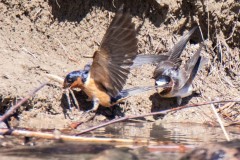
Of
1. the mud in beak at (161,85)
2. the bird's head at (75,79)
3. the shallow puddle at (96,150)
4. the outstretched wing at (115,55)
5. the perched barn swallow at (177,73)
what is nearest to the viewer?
the shallow puddle at (96,150)

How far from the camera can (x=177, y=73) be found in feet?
23.2

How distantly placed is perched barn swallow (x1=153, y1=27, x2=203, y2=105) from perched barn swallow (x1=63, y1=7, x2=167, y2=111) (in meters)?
0.44

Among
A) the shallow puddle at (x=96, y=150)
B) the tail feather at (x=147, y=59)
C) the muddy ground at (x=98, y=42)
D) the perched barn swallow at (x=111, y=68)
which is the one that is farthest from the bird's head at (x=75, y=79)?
the shallow puddle at (x=96, y=150)

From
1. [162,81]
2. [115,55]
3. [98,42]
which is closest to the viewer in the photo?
[115,55]

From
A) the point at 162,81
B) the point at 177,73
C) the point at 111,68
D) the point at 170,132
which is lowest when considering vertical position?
the point at 170,132

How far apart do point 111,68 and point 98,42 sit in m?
1.19

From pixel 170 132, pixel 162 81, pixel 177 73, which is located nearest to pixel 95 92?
pixel 170 132

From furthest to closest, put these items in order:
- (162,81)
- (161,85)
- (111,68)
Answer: (162,81) → (161,85) → (111,68)

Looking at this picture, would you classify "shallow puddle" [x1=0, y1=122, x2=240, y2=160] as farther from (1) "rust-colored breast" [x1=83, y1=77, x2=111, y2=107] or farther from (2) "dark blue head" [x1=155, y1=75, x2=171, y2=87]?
(2) "dark blue head" [x1=155, y1=75, x2=171, y2=87]

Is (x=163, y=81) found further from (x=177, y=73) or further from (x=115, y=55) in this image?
(x=115, y=55)

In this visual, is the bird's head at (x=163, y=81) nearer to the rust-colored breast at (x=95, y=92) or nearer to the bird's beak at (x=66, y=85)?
the rust-colored breast at (x=95, y=92)

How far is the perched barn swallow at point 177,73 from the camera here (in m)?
6.81

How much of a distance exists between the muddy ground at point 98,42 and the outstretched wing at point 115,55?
0.42 meters

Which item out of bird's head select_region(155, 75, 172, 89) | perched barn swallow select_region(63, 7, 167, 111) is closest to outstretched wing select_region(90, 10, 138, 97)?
perched barn swallow select_region(63, 7, 167, 111)
